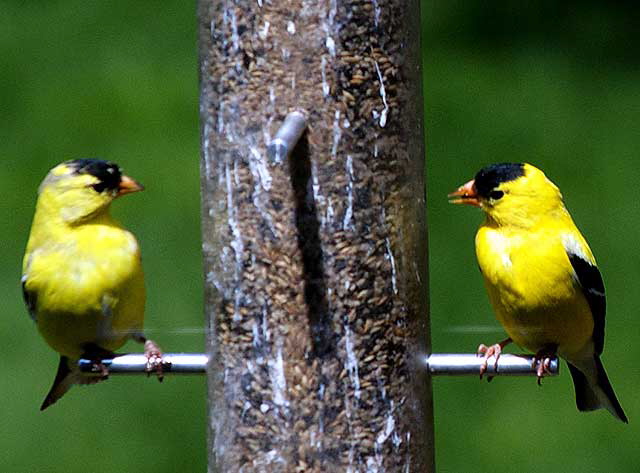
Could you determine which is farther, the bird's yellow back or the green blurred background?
the green blurred background

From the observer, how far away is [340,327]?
11.5 ft

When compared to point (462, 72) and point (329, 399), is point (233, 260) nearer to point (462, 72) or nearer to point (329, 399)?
point (329, 399)

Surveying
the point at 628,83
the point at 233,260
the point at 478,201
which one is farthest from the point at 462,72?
the point at 233,260

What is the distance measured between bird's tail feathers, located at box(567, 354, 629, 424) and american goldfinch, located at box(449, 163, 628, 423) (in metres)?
0.17

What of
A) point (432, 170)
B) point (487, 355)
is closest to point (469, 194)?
point (487, 355)

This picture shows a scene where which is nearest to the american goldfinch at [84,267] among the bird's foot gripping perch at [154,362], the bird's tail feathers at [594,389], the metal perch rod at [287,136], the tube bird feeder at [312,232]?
the bird's foot gripping perch at [154,362]

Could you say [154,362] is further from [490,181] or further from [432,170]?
[432,170]

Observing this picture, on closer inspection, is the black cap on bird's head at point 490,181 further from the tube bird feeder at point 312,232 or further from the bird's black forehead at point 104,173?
the bird's black forehead at point 104,173

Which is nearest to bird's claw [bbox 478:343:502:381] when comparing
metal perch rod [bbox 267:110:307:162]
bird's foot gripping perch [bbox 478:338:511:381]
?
bird's foot gripping perch [bbox 478:338:511:381]

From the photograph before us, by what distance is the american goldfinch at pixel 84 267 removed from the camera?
13.1 ft

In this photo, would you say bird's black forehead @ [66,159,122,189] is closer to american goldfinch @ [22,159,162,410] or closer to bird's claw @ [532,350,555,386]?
american goldfinch @ [22,159,162,410]

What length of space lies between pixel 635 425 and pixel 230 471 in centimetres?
285

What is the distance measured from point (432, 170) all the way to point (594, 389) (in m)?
3.23

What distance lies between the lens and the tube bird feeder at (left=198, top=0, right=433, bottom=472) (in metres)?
3.48
